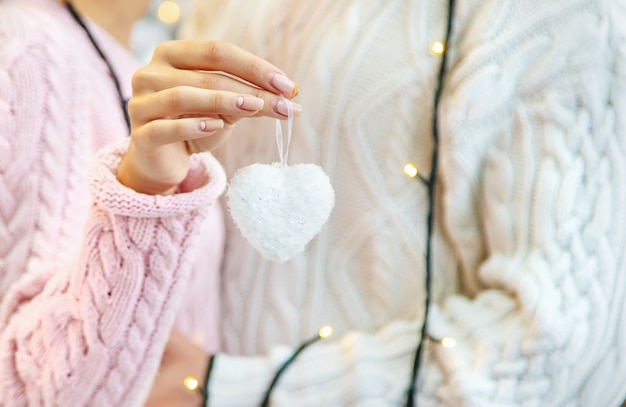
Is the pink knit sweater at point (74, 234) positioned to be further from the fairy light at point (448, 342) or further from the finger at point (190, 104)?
the fairy light at point (448, 342)

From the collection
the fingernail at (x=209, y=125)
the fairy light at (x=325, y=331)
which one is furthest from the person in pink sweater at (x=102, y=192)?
the fairy light at (x=325, y=331)

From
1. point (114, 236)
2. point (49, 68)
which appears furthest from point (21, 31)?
point (114, 236)

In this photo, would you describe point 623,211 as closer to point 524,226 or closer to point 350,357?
point 524,226

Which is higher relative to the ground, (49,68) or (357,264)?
(49,68)

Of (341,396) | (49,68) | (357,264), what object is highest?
(49,68)

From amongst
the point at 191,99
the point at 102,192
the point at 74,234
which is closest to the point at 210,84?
the point at 191,99

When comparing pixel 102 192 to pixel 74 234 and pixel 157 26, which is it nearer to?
pixel 74 234

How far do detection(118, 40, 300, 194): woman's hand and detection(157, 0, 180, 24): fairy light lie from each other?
0.25 meters

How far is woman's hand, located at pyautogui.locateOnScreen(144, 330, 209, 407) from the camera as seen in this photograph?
555 millimetres

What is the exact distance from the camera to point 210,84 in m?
0.40

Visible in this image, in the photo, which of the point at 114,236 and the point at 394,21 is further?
the point at 394,21

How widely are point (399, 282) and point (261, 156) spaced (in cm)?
20

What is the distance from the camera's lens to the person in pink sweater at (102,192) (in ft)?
1.35

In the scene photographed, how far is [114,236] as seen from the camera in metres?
0.49
